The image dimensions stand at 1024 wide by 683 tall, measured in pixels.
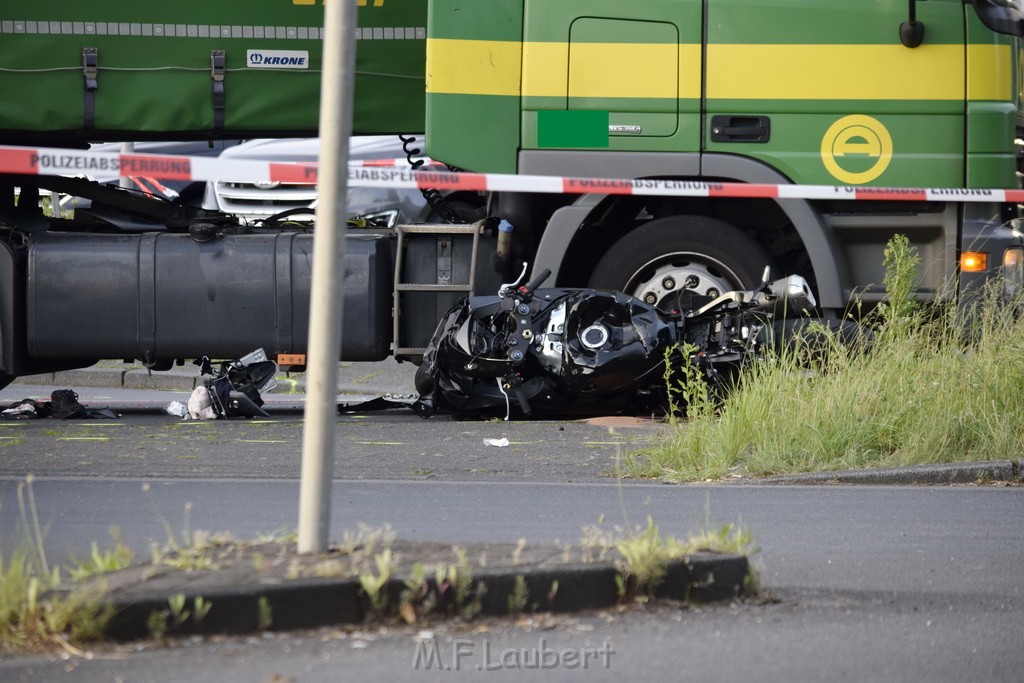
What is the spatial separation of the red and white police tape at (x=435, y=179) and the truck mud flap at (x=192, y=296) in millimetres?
431

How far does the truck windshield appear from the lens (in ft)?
27.2

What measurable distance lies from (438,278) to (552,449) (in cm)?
195

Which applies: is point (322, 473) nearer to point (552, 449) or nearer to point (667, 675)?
point (667, 675)

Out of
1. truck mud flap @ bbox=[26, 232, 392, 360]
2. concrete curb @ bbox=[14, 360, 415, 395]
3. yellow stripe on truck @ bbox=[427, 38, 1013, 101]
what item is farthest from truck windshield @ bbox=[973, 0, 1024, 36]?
concrete curb @ bbox=[14, 360, 415, 395]

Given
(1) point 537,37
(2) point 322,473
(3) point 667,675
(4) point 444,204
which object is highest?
(1) point 537,37

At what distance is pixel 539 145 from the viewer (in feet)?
28.0

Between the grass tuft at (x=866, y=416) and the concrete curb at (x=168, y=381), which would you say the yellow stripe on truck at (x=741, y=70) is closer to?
the grass tuft at (x=866, y=416)

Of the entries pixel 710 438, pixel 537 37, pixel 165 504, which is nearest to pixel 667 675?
pixel 165 504

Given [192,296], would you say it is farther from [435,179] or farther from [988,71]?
[988,71]

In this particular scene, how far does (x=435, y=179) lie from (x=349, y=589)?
5.51 m

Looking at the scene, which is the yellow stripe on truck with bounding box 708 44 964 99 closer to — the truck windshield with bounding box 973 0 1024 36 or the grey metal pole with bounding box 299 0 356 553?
the truck windshield with bounding box 973 0 1024 36

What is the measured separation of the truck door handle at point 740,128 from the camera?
8.45 meters

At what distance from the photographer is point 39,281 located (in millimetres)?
9070

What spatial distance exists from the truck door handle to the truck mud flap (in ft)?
A: 7.43
